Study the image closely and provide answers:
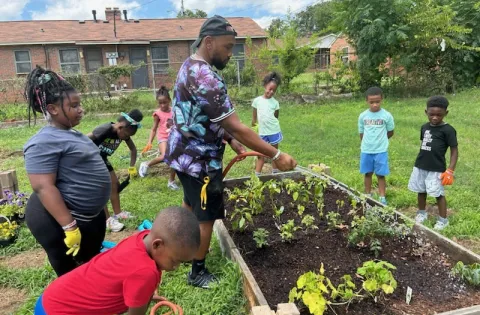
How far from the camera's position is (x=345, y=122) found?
10.8 metres

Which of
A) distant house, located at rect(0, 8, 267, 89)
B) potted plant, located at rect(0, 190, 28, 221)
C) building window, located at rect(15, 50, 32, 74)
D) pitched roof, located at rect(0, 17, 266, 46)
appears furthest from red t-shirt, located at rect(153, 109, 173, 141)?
building window, located at rect(15, 50, 32, 74)

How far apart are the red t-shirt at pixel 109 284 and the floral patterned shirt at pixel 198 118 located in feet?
3.09

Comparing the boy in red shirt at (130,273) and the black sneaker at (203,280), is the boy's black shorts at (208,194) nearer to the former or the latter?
the black sneaker at (203,280)

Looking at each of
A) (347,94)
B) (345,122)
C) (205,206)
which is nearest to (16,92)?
(345,122)

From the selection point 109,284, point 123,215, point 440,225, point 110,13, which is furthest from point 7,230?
point 110,13

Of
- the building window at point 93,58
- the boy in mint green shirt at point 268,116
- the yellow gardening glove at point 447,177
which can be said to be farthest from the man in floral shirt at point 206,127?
the building window at point 93,58

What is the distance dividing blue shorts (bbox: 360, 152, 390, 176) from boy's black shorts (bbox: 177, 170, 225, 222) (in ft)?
9.41

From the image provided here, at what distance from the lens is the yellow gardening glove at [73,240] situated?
2.33 m

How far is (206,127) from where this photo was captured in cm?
279

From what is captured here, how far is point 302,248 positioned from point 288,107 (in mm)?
11434

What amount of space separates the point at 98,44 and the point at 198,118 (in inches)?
926

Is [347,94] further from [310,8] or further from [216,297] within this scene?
[310,8]

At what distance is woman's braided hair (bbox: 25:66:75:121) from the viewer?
2318mm

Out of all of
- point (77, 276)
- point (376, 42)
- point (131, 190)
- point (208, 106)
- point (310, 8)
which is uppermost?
point (310, 8)
